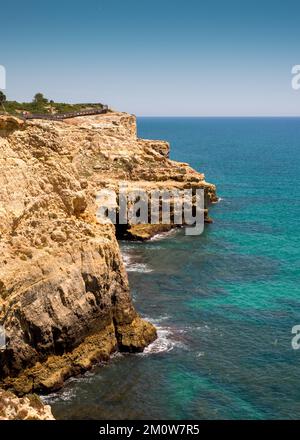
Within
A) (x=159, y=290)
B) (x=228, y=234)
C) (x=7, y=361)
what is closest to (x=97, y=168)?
(x=228, y=234)

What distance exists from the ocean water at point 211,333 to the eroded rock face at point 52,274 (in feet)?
6.46

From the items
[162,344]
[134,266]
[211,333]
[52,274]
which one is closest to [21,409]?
[52,274]

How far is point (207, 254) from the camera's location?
6538 cm

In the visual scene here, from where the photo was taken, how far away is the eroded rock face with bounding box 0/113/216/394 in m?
34.1

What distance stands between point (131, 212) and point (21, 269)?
39186 mm

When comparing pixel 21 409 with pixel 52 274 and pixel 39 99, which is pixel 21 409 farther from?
pixel 39 99

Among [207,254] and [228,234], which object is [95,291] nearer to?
[207,254]

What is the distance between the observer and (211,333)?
44.0 m

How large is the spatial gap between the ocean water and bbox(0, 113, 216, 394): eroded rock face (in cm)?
197

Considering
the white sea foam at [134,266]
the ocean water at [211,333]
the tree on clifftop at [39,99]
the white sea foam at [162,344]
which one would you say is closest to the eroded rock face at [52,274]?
the white sea foam at [162,344]

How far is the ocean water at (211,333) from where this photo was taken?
112ft
